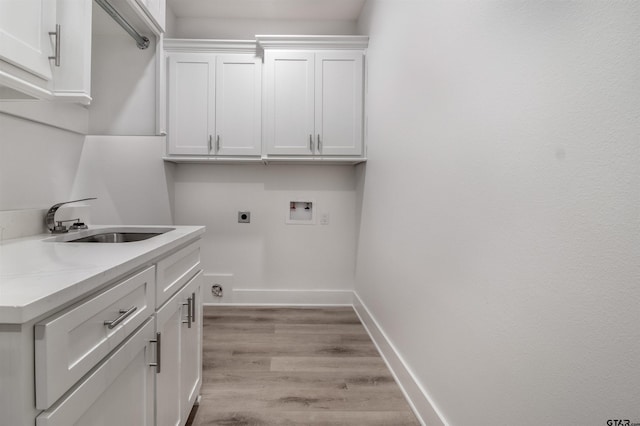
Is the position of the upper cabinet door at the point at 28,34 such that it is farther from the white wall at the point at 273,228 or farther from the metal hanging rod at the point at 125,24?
the white wall at the point at 273,228

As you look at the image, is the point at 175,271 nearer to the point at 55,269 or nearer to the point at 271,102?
the point at 55,269

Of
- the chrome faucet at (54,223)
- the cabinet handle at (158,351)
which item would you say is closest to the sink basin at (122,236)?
the chrome faucet at (54,223)

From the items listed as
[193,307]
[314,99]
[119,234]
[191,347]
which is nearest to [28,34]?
[119,234]

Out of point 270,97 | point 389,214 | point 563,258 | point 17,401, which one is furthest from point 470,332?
point 270,97

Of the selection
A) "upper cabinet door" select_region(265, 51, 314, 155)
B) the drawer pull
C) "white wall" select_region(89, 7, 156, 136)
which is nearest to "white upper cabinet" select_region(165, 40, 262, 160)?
"upper cabinet door" select_region(265, 51, 314, 155)

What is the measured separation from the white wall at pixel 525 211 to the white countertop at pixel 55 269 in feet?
3.44

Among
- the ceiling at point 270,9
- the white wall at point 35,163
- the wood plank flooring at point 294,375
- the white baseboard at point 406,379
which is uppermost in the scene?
the ceiling at point 270,9

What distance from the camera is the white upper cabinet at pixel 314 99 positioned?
2.75 meters

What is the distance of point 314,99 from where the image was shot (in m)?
2.76

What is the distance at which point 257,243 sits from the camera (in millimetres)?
3154

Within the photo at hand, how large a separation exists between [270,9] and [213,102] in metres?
1.01

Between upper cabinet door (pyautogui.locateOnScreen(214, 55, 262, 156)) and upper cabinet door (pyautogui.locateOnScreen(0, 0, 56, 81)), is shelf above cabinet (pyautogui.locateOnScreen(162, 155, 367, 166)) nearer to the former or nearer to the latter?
upper cabinet door (pyautogui.locateOnScreen(214, 55, 262, 156))

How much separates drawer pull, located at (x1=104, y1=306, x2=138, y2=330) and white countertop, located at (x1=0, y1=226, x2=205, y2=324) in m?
0.11

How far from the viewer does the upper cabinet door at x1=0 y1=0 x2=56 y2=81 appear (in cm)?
87
